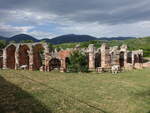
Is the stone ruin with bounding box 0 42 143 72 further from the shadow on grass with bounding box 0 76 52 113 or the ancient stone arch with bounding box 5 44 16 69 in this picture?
the shadow on grass with bounding box 0 76 52 113

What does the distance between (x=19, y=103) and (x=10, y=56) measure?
74.8ft

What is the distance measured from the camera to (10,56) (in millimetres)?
30484

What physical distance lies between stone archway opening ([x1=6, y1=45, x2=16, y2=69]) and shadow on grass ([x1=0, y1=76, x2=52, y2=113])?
19640mm

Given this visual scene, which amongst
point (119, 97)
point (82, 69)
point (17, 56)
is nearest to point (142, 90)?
point (119, 97)

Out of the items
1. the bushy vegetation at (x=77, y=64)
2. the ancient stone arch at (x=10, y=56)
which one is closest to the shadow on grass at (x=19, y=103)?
the bushy vegetation at (x=77, y=64)

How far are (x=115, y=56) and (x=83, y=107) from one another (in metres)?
22.8

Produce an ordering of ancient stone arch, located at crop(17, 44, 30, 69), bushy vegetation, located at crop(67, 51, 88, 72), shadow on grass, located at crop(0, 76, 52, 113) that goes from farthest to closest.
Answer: ancient stone arch, located at crop(17, 44, 30, 69) < bushy vegetation, located at crop(67, 51, 88, 72) < shadow on grass, located at crop(0, 76, 52, 113)

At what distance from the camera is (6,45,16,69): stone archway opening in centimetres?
2996

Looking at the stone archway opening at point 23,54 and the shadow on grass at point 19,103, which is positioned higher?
the stone archway opening at point 23,54

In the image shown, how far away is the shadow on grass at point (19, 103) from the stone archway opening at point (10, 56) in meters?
19.6

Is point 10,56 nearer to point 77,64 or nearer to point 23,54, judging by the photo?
point 23,54

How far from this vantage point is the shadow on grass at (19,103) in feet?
26.6

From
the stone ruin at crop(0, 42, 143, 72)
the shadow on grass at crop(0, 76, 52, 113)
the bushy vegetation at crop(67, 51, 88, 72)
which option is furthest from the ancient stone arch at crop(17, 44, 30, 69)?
the shadow on grass at crop(0, 76, 52, 113)

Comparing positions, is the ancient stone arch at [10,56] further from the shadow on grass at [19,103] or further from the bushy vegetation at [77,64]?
the shadow on grass at [19,103]
